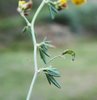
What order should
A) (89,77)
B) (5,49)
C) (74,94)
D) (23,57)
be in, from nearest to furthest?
(74,94)
(89,77)
(23,57)
(5,49)

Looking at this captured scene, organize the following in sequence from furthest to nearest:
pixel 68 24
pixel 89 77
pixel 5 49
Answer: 1. pixel 68 24
2. pixel 5 49
3. pixel 89 77

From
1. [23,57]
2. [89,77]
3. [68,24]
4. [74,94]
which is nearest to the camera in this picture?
[74,94]

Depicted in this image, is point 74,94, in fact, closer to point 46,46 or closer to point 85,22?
point 85,22

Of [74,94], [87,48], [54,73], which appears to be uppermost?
[87,48]

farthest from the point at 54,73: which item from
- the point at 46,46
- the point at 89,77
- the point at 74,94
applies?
the point at 89,77

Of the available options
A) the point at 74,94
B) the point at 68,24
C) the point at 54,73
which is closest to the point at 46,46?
the point at 54,73

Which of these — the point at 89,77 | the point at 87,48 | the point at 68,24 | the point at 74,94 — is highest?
the point at 68,24

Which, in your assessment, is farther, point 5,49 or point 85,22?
point 85,22

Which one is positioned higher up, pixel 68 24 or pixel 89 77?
pixel 68 24

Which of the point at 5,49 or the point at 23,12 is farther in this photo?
the point at 5,49

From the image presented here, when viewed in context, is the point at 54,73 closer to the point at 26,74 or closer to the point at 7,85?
the point at 7,85
